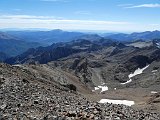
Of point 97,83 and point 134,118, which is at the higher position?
point 134,118

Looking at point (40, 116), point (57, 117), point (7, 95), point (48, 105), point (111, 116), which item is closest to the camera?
point (57, 117)

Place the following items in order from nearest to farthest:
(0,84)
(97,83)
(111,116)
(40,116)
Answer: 1. (40,116)
2. (111,116)
3. (0,84)
4. (97,83)

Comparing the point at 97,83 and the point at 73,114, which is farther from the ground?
the point at 73,114

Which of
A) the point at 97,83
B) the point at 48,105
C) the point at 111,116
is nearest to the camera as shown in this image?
the point at 111,116

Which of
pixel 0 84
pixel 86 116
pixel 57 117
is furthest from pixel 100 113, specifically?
pixel 0 84

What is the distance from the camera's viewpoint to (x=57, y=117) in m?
21.0

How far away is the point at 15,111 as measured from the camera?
23125 millimetres

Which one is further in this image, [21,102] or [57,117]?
[21,102]

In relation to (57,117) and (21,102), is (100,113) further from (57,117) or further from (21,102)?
(21,102)

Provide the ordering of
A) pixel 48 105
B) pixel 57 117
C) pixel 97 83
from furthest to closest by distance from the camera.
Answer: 1. pixel 97 83
2. pixel 48 105
3. pixel 57 117

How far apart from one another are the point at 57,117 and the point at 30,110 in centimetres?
418

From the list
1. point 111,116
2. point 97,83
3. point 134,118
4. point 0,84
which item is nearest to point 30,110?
point 111,116

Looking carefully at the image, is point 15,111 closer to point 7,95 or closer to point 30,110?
point 30,110

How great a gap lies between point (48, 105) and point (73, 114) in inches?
199
